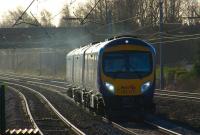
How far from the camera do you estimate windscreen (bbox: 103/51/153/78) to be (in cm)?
2180

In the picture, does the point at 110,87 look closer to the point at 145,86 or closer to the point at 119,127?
the point at 145,86

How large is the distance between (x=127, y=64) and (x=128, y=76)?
55 cm

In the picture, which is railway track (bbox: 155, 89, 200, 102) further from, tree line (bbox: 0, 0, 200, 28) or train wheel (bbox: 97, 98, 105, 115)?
tree line (bbox: 0, 0, 200, 28)

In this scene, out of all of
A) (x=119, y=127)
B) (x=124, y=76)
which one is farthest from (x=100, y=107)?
(x=119, y=127)

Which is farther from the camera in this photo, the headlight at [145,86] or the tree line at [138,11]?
the tree line at [138,11]

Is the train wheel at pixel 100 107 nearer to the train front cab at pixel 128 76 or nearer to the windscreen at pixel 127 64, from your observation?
the train front cab at pixel 128 76

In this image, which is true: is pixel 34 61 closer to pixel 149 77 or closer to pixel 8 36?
pixel 8 36

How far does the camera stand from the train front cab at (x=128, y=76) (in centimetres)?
2152

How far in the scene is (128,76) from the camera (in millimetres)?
21656

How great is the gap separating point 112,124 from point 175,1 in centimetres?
6381

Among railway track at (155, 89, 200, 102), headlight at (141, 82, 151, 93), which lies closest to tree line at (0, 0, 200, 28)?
railway track at (155, 89, 200, 102)

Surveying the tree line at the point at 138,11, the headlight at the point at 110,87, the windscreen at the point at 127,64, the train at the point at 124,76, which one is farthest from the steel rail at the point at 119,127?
the tree line at the point at 138,11

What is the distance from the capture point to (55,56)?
97.2 meters

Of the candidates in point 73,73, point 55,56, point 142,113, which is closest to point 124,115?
point 142,113
